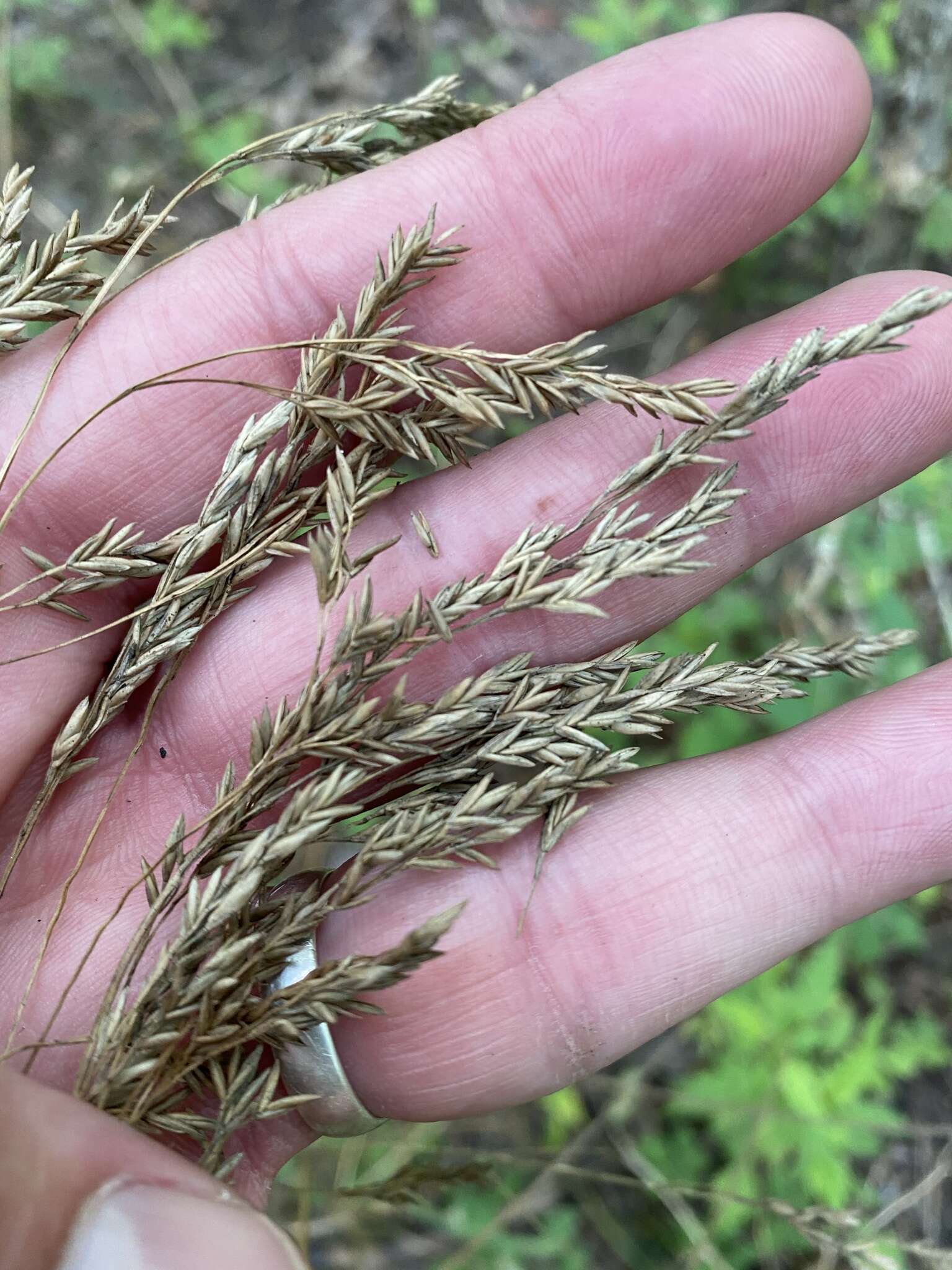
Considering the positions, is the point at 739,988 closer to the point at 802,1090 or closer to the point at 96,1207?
the point at 802,1090

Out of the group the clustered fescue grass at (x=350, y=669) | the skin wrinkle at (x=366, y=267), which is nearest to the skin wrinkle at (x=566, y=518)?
the clustered fescue grass at (x=350, y=669)

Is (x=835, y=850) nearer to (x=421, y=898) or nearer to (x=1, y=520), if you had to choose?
(x=421, y=898)

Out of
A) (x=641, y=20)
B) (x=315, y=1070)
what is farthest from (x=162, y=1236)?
(x=641, y=20)

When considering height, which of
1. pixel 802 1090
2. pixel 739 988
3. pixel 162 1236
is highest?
pixel 162 1236

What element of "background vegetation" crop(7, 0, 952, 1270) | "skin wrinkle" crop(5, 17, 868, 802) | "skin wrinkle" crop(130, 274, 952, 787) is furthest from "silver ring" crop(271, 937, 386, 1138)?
"skin wrinkle" crop(5, 17, 868, 802)

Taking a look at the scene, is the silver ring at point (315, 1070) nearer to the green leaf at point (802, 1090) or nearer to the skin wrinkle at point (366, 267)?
the skin wrinkle at point (366, 267)
